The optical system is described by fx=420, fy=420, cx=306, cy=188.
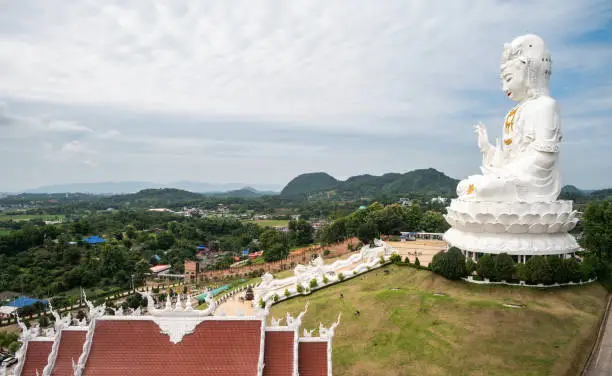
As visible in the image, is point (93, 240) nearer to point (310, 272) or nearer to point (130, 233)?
point (130, 233)

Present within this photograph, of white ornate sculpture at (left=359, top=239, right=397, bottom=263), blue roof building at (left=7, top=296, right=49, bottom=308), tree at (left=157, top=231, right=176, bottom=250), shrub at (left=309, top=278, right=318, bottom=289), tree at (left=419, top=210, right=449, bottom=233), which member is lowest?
blue roof building at (left=7, top=296, right=49, bottom=308)

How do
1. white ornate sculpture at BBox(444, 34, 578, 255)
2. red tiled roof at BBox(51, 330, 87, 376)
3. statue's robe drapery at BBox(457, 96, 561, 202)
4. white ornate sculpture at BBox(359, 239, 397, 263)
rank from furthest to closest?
white ornate sculpture at BBox(359, 239, 397, 263) → statue's robe drapery at BBox(457, 96, 561, 202) → white ornate sculpture at BBox(444, 34, 578, 255) → red tiled roof at BBox(51, 330, 87, 376)

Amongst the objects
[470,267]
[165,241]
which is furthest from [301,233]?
[470,267]

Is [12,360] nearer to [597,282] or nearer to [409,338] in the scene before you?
[409,338]

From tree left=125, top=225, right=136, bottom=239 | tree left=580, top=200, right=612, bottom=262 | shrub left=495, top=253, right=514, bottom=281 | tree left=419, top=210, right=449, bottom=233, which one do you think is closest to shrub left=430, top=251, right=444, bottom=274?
shrub left=495, top=253, right=514, bottom=281

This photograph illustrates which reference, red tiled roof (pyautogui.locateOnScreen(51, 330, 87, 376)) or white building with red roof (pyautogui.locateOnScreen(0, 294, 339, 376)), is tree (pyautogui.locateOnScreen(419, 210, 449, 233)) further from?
red tiled roof (pyautogui.locateOnScreen(51, 330, 87, 376))

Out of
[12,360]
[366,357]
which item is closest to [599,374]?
[366,357]
